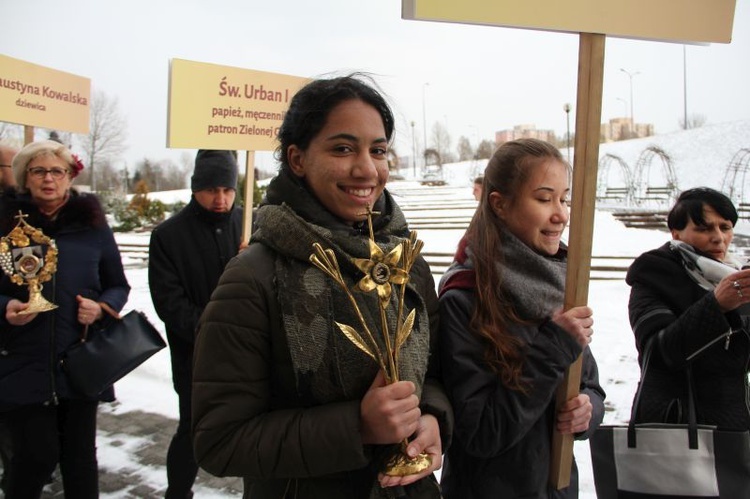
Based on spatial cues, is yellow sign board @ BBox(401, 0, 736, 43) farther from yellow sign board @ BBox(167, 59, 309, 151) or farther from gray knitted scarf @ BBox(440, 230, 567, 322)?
yellow sign board @ BBox(167, 59, 309, 151)

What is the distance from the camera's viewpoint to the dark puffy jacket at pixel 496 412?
1.50 m

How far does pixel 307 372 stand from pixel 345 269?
0.78ft

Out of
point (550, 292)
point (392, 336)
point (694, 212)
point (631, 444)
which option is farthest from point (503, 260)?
point (694, 212)

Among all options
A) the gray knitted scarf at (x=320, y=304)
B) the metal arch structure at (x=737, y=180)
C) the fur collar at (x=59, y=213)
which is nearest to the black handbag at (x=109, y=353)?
the fur collar at (x=59, y=213)

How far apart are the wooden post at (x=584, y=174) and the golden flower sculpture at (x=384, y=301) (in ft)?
1.87

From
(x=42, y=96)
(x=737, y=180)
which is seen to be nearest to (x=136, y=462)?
(x=42, y=96)

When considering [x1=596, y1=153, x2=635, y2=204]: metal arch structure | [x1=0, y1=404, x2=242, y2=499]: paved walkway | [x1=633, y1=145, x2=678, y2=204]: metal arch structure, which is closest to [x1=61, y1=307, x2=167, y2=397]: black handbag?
[x1=0, y1=404, x2=242, y2=499]: paved walkway

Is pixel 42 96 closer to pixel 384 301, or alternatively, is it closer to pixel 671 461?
pixel 384 301

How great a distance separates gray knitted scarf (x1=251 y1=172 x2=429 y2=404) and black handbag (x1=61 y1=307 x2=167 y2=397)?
1601 mm

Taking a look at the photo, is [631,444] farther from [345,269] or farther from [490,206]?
[345,269]

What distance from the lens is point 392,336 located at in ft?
4.11

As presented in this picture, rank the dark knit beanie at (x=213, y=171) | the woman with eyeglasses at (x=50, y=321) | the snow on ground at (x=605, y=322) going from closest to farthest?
the woman with eyeglasses at (x=50, y=321), the dark knit beanie at (x=213, y=171), the snow on ground at (x=605, y=322)

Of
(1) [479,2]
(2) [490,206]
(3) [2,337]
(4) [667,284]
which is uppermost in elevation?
(1) [479,2]

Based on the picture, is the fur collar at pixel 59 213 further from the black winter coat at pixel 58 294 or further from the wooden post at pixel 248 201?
the wooden post at pixel 248 201
